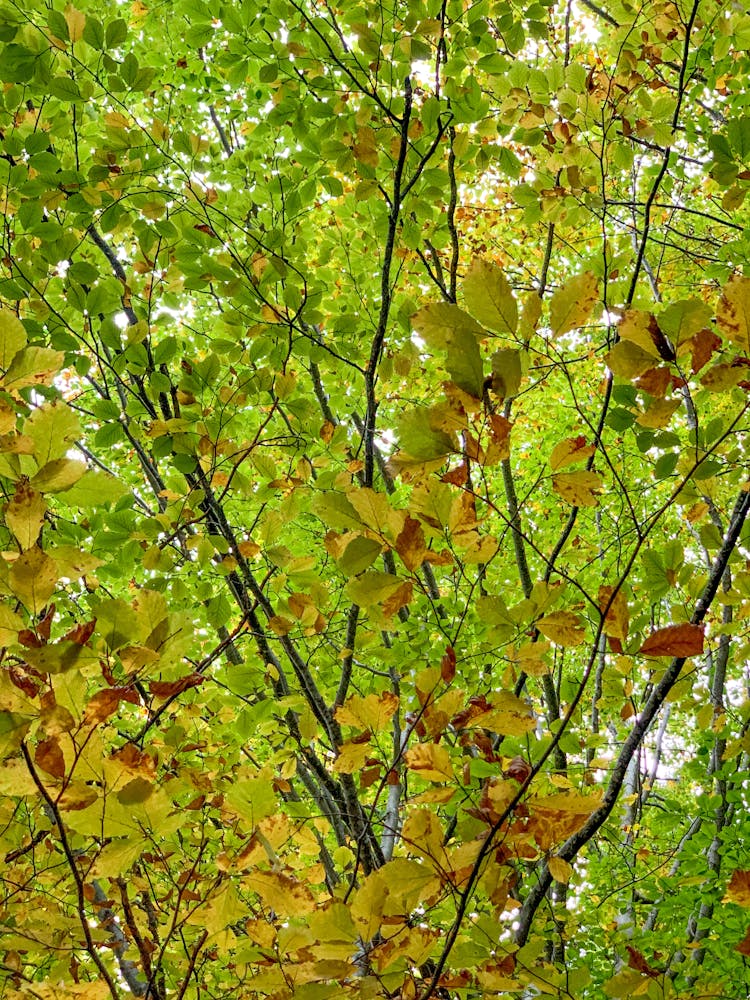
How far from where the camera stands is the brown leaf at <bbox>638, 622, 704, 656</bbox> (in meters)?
0.97

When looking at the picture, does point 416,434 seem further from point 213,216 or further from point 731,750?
point 213,216

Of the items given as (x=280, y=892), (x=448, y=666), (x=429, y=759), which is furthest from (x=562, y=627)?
(x=280, y=892)

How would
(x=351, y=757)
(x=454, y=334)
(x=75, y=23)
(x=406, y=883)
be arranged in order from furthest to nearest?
1. (x=75, y=23)
2. (x=351, y=757)
3. (x=406, y=883)
4. (x=454, y=334)

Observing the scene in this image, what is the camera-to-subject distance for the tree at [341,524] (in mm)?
997

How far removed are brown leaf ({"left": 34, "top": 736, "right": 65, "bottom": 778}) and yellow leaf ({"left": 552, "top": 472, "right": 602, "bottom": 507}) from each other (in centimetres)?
85

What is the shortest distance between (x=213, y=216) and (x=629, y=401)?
1873 mm

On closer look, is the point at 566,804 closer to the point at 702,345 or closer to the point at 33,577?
the point at 702,345

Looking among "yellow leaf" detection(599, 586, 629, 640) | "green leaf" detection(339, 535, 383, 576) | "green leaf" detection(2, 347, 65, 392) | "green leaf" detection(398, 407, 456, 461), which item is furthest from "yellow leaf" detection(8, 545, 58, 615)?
"yellow leaf" detection(599, 586, 629, 640)

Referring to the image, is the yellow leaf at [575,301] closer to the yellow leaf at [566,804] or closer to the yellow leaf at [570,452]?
the yellow leaf at [570,452]

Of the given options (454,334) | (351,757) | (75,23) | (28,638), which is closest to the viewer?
(454,334)

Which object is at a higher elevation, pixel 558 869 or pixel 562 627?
pixel 562 627

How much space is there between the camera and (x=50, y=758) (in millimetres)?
929

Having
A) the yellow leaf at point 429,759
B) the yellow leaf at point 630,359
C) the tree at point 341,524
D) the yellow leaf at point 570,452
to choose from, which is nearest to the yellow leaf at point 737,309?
the tree at point 341,524

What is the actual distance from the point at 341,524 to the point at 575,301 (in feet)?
1.53
